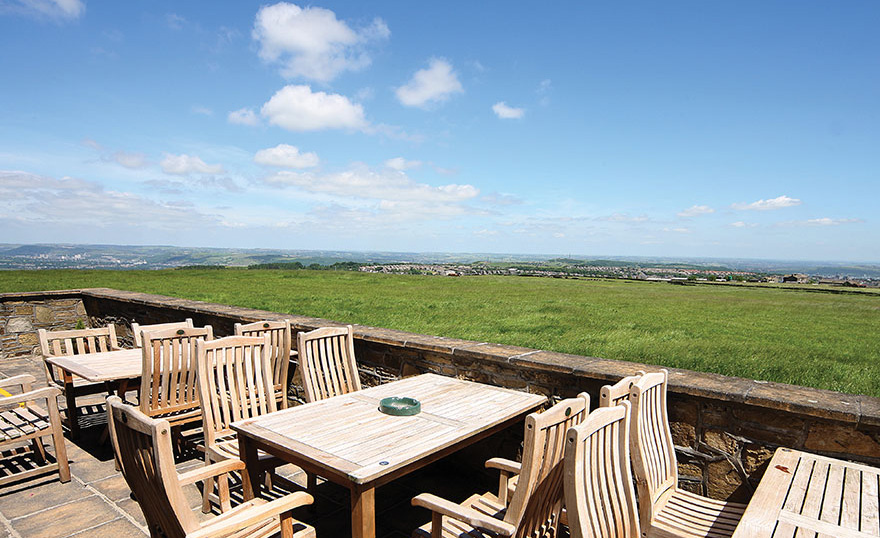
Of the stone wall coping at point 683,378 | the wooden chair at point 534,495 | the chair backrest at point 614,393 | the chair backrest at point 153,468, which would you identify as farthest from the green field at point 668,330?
the chair backrest at point 153,468

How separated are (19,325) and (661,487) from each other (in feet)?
31.1

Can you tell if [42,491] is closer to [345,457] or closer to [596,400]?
[345,457]

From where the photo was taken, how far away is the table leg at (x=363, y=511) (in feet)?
6.79

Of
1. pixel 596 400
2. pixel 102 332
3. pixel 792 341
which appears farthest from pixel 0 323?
pixel 792 341

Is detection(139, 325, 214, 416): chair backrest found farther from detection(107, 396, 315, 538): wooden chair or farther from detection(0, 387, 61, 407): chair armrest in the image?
detection(107, 396, 315, 538): wooden chair

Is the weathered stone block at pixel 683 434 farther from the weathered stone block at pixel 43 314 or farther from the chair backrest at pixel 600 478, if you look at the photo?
the weathered stone block at pixel 43 314

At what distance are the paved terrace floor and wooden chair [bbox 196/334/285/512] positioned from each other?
38cm

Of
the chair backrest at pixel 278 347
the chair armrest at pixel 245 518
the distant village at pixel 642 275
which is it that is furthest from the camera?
the distant village at pixel 642 275

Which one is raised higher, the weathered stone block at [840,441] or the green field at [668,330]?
the weathered stone block at [840,441]

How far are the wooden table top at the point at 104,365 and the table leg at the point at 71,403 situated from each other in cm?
15

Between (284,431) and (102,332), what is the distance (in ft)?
13.2

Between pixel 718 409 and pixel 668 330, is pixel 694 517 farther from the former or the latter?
pixel 668 330

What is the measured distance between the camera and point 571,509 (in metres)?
1.72

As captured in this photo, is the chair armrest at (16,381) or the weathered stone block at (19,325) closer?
the chair armrest at (16,381)
